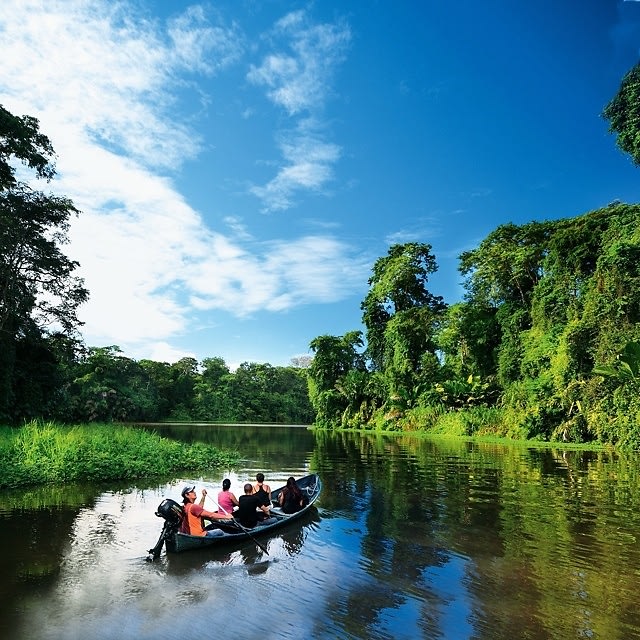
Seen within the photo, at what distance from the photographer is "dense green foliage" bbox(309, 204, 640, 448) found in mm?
27844

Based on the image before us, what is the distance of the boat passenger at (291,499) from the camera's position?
1154cm

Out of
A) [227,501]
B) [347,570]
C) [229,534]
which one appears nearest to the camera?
[347,570]

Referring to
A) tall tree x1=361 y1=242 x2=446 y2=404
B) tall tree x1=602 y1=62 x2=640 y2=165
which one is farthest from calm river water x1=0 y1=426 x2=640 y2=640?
tall tree x1=361 y1=242 x2=446 y2=404

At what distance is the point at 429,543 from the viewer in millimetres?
9688

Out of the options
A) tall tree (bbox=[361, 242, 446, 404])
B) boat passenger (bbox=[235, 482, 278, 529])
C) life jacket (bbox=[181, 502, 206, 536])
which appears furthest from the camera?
tall tree (bbox=[361, 242, 446, 404])

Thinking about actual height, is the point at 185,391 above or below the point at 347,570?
Result: above

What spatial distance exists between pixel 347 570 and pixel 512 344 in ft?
115

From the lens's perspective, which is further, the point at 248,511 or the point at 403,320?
the point at 403,320

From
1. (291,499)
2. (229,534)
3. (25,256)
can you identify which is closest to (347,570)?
(229,534)

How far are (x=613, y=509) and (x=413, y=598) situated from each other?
8280mm

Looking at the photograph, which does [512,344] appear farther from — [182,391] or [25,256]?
[182,391]

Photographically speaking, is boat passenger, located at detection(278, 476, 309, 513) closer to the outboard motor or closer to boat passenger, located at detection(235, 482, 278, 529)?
boat passenger, located at detection(235, 482, 278, 529)

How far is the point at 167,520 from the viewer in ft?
28.8

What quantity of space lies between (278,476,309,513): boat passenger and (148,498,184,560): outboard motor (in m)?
3.17
